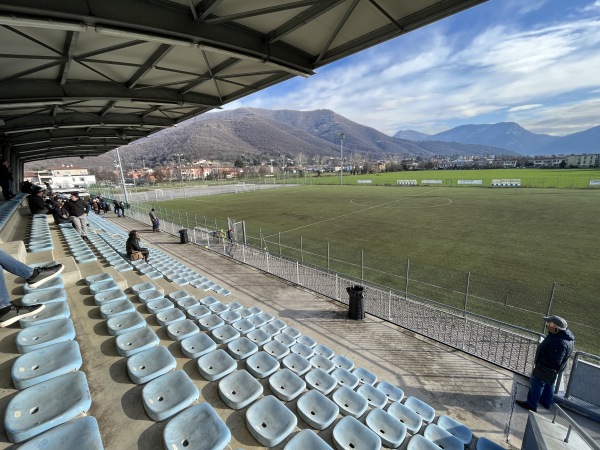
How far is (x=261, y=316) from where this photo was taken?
655 cm

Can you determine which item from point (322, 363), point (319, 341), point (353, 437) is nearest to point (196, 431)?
point (353, 437)

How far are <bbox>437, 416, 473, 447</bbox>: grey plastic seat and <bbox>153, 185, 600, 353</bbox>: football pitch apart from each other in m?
3.79

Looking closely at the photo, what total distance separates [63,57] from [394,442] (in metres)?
9.19

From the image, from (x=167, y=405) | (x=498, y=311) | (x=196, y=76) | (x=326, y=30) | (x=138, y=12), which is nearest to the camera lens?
(x=167, y=405)

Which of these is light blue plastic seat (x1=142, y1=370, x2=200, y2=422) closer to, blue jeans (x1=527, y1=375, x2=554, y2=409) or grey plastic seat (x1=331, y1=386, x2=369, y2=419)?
grey plastic seat (x1=331, y1=386, x2=369, y2=419)

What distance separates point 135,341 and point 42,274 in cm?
285

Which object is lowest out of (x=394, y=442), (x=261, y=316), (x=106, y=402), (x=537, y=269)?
(x=537, y=269)

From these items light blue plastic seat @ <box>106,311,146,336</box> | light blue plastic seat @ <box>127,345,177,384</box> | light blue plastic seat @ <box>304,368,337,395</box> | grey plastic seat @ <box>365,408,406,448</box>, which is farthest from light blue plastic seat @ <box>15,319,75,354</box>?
grey plastic seat @ <box>365,408,406,448</box>

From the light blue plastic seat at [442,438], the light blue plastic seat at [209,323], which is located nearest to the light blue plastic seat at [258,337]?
the light blue plastic seat at [209,323]

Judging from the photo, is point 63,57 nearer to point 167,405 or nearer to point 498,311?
point 167,405

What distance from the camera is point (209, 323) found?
4.90 meters

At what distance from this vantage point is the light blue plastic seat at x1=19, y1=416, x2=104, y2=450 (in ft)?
6.72

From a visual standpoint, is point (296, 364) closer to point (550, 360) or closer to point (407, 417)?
point (407, 417)

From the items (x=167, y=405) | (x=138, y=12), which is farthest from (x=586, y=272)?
(x=138, y=12)
